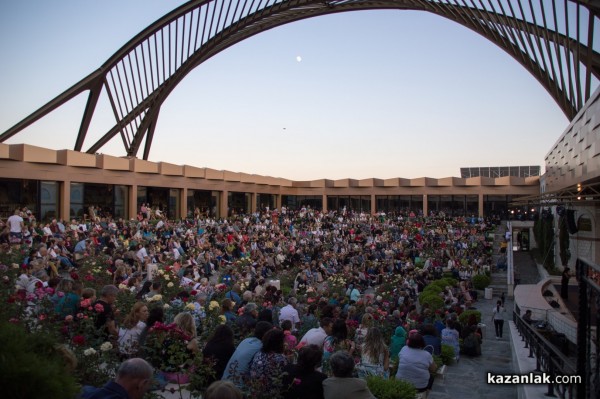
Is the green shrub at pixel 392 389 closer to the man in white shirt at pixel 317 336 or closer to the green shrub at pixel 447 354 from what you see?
the man in white shirt at pixel 317 336

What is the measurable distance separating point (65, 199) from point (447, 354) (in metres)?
21.5

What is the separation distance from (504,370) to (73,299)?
27.6 feet

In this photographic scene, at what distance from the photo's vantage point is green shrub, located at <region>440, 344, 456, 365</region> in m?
10.3

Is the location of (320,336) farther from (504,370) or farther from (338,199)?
(338,199)

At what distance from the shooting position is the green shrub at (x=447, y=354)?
33.8ft

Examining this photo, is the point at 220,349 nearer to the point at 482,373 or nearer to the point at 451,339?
the point at 482,373

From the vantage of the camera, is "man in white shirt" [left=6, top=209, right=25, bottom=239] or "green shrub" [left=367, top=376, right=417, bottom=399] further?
"man in white shirt" [left=6, top=209, right=25, bottom=239]

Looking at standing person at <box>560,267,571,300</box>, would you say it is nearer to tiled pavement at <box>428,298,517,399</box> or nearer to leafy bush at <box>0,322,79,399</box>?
tiled pavement at <box>428,298,517,399</box>

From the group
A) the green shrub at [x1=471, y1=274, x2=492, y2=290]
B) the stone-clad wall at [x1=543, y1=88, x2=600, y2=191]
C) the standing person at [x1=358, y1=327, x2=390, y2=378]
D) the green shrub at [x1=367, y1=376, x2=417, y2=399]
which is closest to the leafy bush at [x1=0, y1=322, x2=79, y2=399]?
the green shrub at [x1=367, y1=376, x2=417, y2=399]

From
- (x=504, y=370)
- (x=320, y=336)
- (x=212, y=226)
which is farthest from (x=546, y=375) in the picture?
(x=212, y=226)

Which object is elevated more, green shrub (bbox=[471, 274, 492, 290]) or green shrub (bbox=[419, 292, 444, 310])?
green shrub (bbox=[419, 292, 444, 310])

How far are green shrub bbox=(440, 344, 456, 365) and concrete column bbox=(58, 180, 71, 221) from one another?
69.9 ft

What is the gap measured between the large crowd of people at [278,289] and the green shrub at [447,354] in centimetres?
21

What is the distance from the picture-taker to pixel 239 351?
534 centimetres
